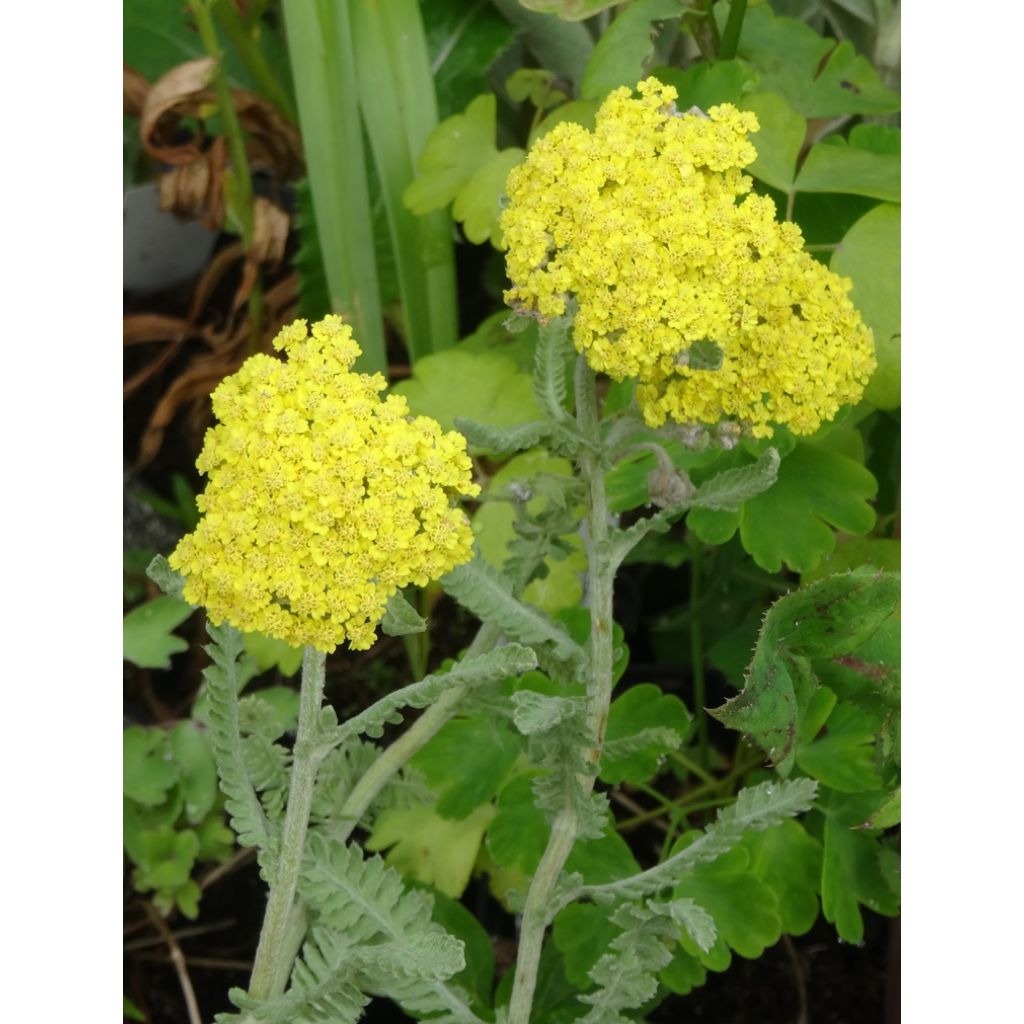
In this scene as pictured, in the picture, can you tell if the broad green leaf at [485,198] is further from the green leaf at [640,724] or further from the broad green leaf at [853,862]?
the broad green leaf at [853,862]

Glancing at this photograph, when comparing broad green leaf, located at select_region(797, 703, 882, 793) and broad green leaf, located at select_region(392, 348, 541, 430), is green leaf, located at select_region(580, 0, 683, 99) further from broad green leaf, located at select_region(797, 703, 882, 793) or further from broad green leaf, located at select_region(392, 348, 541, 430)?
broad green leaf, located at select_region(797, 703, 882, 793)

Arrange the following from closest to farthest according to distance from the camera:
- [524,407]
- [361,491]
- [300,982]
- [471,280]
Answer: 1. [361,491]
2. [300,982]
3. [524,407]
4. [471,280]

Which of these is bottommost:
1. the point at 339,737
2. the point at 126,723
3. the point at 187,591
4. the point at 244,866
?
the point at 244,866

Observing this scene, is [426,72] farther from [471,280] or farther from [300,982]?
[300,982]

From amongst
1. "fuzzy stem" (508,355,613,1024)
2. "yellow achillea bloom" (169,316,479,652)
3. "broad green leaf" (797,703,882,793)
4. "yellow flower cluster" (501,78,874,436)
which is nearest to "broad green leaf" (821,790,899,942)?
"broad green leaf" (797,703,882,793)

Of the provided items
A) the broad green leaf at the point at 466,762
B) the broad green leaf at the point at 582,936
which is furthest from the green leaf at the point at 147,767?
the broad green leaf at the point at 582,936

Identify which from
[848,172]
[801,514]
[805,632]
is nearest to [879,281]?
[848,172]

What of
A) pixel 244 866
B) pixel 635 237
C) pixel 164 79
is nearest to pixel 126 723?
pixel 244 866
